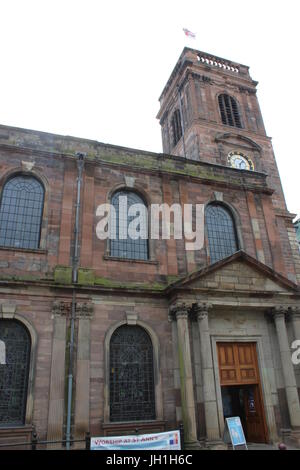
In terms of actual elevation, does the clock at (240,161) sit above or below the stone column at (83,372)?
above

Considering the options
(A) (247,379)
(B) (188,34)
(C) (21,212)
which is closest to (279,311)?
(A) (247,379)

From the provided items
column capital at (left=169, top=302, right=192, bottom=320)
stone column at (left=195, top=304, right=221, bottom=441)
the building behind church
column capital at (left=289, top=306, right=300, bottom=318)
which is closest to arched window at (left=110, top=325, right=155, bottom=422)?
the building behind church

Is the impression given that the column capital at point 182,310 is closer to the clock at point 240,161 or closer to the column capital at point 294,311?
the column capital at point 294,311

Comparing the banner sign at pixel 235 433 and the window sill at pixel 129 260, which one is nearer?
the banner sign at pixel 235 433

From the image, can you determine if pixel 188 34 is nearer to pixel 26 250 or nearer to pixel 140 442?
pixel 26 250

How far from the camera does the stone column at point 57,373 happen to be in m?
12.0

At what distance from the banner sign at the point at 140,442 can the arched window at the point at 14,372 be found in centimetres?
419

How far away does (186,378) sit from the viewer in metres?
13.1

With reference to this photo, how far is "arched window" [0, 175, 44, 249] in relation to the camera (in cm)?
1463

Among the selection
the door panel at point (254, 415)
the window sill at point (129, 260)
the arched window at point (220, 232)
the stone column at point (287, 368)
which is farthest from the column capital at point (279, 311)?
the window sill at point (129, 260)

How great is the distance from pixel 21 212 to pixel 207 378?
9559 mm

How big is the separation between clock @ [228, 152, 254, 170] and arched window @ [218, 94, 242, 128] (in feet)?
10.0

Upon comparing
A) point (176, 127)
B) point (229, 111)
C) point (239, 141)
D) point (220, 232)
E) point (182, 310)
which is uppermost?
point (176, 127)
